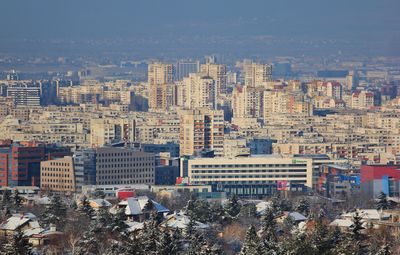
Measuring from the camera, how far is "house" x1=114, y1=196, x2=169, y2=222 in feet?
121

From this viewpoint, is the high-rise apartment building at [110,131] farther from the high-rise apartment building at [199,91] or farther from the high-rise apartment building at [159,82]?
the high-rise apartment building at [159,82]

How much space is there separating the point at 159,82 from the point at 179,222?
8591 centimetres

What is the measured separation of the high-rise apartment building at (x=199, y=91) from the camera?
104m

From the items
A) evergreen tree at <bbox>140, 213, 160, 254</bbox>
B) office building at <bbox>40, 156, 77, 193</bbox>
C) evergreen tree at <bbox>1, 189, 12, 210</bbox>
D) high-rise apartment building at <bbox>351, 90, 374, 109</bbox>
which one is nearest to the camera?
evergreen tree at <bbox>140, 213, 160, 254</bbox>

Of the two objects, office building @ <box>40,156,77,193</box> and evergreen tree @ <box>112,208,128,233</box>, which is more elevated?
evergreen tree @ <box>112,208,128,233</box>

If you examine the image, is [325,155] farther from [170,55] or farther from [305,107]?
[170,55]

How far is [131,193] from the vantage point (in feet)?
158

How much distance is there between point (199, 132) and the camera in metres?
68.7

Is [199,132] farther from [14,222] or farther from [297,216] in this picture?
[14,222]

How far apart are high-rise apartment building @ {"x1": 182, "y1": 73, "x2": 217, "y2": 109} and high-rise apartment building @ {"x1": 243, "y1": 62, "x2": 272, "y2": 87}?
9.51 m

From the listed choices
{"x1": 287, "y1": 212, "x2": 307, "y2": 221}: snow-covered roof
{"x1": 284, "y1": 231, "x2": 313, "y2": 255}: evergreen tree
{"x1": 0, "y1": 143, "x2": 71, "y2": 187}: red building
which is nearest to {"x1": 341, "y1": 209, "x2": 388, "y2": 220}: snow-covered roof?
{"x1": 287, "y1": 212, "x2": 307, "y2": 221}: snow-covered roof

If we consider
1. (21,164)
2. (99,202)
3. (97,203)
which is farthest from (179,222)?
(21,164)

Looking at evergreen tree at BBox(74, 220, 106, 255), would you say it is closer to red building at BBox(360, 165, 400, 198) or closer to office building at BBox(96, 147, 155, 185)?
red building at BBox(360, 165, 400, 198)

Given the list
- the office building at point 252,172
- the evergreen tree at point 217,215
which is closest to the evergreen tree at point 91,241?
the evergreen tree at point 217,215
